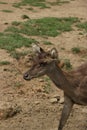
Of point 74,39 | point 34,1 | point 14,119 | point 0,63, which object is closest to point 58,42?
point 74,39

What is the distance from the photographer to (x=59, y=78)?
6.34 meters

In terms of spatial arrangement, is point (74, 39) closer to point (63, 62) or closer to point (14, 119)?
point (63, 62)

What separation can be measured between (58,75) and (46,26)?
23.6ft

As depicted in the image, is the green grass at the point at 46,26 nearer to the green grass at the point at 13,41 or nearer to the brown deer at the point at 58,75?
the green grass at the point at 13,41

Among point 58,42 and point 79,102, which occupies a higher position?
point 79,102

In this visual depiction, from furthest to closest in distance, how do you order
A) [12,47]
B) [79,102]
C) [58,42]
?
[58,42]
[12,47]
[79,102]

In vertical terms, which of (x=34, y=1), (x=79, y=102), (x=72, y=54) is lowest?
(x=34, y=1)

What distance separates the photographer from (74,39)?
12281 mm

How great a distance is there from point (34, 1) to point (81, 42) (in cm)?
718

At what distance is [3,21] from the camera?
14.0 meters

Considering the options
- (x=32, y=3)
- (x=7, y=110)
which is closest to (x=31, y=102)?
(x=7, y=110)

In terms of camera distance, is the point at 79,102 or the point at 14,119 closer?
the point at 79,102

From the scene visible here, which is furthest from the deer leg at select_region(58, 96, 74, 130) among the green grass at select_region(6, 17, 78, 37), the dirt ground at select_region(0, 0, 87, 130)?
the green grass at select_region(6, 17, 78, 37)

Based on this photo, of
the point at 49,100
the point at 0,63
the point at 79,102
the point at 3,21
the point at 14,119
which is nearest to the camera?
the point at 79,102
